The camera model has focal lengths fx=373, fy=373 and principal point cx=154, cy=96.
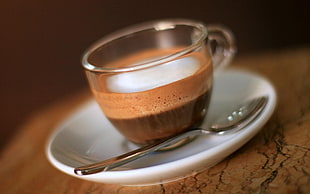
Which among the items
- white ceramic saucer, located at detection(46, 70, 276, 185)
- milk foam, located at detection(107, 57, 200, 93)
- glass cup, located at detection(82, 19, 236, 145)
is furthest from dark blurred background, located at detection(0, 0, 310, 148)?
milk foam, located at detection(107, 57, 200, 93)

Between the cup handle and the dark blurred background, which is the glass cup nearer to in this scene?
the cup handle

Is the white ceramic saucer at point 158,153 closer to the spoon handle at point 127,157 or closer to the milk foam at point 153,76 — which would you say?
the spoon handle at point 127,157

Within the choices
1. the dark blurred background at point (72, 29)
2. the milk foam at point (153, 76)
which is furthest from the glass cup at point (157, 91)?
the dark blurred background at point (72, 29)

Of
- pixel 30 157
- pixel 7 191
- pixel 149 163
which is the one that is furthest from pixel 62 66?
pixel 149 163

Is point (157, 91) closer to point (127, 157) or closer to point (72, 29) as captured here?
point (127, 157)

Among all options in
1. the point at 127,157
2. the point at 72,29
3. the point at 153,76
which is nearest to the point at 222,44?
the point at 153,76

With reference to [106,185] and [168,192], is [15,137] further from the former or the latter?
[168,192]
